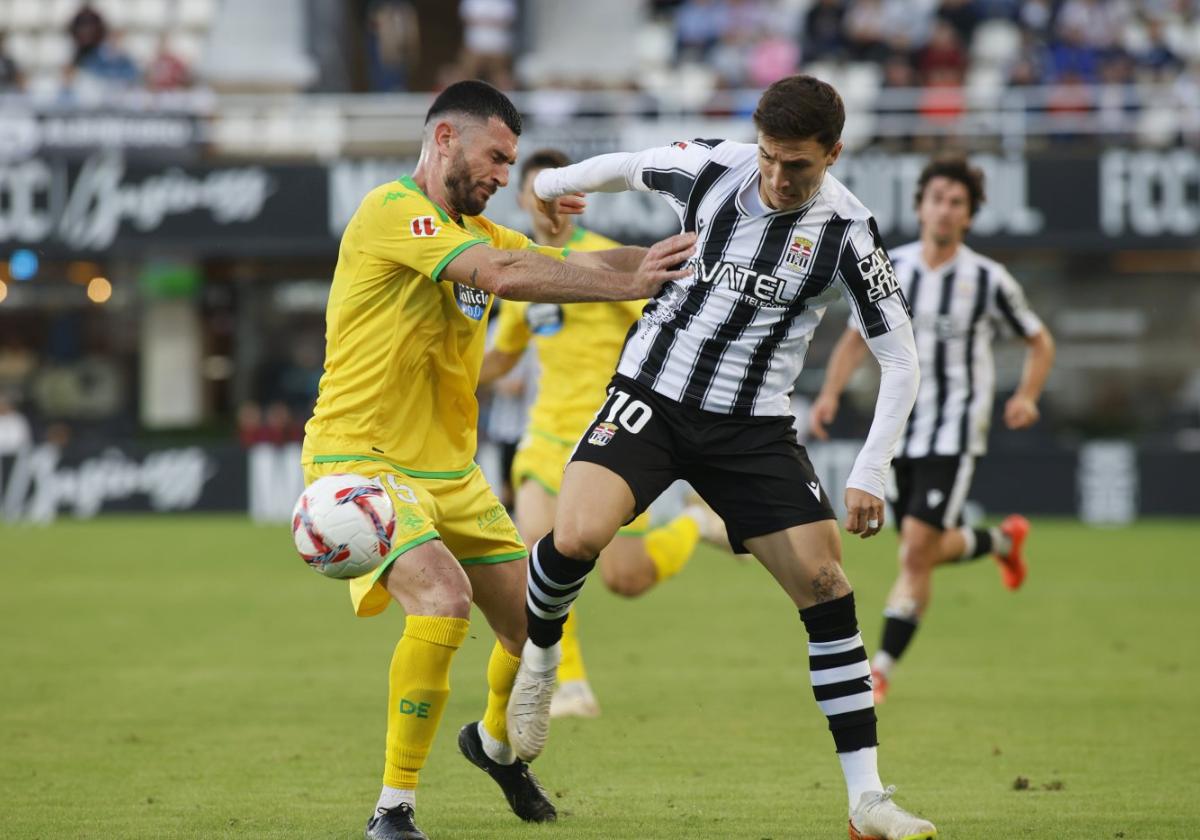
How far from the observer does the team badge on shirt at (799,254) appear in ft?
16.7

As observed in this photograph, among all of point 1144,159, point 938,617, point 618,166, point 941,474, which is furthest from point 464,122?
point 1144,159

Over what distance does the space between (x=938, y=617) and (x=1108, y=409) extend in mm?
12538

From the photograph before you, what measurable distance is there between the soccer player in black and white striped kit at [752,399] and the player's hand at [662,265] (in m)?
0.21

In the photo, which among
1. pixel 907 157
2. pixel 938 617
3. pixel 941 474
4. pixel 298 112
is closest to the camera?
pixel 941 474

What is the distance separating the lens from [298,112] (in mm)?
21016

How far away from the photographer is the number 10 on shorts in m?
5.30

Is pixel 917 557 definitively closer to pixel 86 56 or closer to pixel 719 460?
pixel 719 460

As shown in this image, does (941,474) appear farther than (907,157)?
No

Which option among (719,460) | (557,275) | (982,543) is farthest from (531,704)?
(982,543)

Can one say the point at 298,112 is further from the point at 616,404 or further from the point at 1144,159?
the point at 616,404

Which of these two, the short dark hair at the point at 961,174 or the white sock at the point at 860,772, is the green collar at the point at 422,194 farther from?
the short dark hair at the point at 961,174

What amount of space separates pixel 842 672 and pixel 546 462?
3.05 metres

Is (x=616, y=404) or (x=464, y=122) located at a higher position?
(x=464, y=122)

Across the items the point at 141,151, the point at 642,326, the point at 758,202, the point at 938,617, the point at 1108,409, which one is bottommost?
the point at 1108,409
